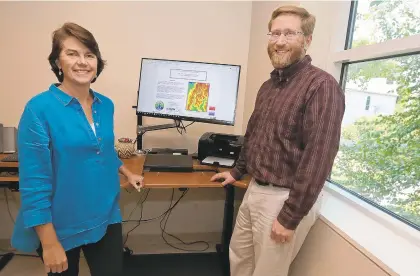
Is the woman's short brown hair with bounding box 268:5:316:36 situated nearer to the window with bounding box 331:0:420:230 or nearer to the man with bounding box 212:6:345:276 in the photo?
the man with bounding box 212:6:345:276

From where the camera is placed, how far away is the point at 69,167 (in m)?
0.95

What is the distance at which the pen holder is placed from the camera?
1.90m

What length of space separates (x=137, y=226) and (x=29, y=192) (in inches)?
62.8

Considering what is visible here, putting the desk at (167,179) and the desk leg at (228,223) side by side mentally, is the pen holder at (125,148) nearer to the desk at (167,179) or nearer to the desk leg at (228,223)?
the desk at (167,179)

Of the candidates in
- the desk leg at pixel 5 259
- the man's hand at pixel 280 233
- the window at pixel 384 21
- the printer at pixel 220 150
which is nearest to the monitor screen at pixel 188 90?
the printer at pixel 220 150

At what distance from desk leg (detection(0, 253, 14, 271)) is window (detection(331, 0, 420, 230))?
2.34 metres

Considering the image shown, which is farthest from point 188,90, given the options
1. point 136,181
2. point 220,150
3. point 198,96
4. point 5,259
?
point 5,259

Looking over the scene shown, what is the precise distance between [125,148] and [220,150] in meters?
0.67

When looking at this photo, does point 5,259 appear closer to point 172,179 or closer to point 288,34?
point 172,179

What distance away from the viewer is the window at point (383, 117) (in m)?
1.11

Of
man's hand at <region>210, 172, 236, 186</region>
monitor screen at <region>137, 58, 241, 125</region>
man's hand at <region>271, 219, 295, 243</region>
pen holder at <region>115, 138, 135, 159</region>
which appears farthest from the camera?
pen holder at <region>115, 138, 135, 159</region>

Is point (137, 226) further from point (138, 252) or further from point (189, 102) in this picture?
point (189, 102)

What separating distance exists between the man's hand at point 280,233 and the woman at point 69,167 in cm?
68

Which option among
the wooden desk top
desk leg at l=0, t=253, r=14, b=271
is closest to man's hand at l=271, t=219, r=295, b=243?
the wooden desk top
